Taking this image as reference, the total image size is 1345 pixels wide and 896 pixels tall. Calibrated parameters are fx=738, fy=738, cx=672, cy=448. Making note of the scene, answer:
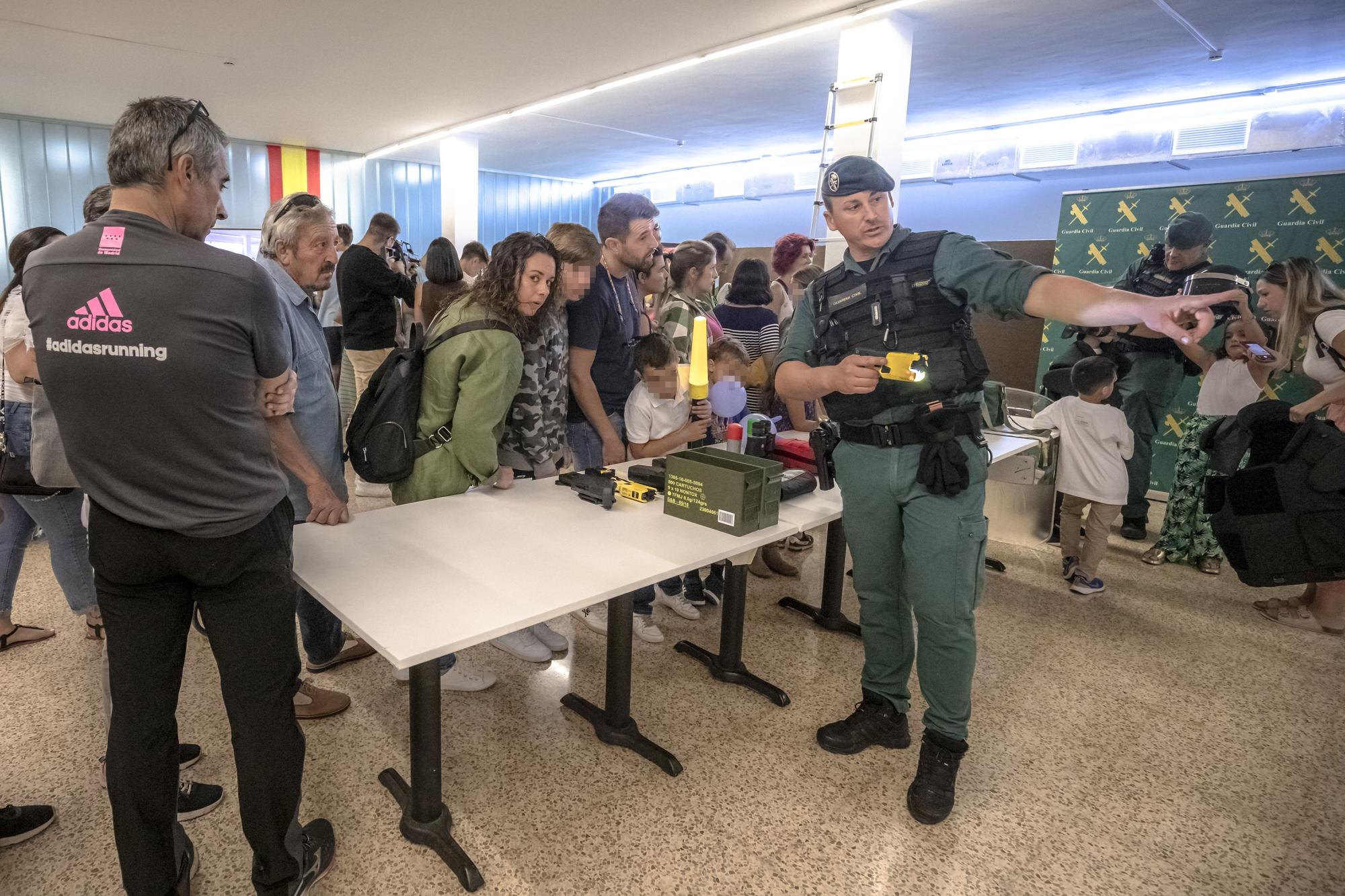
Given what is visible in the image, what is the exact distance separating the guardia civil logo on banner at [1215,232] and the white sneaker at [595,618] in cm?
371

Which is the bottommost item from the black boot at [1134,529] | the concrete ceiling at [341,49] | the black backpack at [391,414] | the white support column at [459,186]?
the black boot at [1134,529]

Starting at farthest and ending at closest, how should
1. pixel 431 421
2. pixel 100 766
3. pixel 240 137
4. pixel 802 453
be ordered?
pixel 240 137, pixel 802 453, pixel 431 421, pixel 100 766

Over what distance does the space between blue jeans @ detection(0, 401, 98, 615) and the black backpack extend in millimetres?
1002

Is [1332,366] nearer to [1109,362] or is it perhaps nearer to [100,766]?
[1109,362]

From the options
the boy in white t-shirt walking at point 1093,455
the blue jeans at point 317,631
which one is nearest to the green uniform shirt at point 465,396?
the blue jeans at point 317,631

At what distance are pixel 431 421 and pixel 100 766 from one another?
1309 mm

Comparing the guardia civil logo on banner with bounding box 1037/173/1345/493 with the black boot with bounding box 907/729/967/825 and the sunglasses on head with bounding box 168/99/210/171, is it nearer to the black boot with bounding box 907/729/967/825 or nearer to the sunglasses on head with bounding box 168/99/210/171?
the black boot with bounding box 907/729/967/825

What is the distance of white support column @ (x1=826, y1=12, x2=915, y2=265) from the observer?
434 centimetres

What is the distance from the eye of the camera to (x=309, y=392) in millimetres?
2090

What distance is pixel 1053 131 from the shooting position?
22.0 ft

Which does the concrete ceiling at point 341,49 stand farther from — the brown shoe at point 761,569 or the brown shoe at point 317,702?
the brown shoe at point 317,702

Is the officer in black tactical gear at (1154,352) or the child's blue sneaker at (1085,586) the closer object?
the child's blue sneaker at (1085,586)

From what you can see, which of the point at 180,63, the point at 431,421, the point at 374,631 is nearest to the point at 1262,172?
the point at 431,421

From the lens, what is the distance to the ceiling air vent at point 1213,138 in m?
5.72
